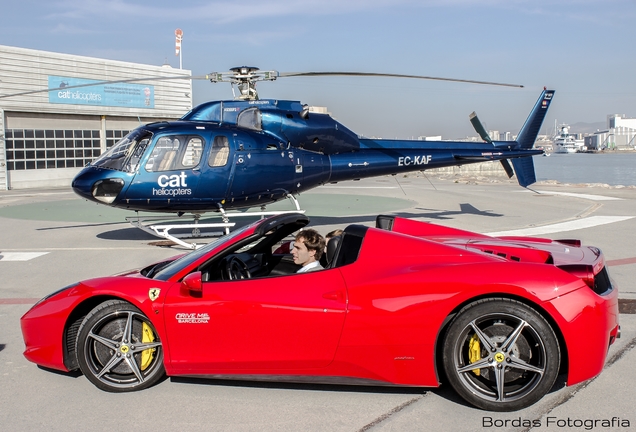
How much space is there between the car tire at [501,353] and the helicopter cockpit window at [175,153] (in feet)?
26.6

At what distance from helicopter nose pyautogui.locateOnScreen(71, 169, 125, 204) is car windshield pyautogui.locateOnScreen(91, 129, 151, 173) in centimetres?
26

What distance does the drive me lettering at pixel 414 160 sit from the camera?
46.9 ft

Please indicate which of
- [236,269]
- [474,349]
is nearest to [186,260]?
[236,269]

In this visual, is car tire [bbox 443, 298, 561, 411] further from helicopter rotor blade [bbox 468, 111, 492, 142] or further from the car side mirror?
helicopter rotor blade [bbox 468, 111, 492, 142]

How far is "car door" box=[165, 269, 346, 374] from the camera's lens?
13.0 feet

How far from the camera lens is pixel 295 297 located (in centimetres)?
402

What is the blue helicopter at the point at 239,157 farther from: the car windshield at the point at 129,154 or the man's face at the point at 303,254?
the man's face at the point at 303,254

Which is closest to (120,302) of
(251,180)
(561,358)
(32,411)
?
(32,411)

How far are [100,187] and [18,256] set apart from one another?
175cm

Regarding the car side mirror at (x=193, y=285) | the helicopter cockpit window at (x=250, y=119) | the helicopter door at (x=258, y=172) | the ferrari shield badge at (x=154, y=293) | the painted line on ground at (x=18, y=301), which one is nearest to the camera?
the car side mirror at (x=193, y=285)

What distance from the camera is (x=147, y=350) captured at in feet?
14.2

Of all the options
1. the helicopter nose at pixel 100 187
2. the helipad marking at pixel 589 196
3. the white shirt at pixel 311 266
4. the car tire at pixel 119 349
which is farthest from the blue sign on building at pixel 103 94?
the white shirt at pixel 311 266

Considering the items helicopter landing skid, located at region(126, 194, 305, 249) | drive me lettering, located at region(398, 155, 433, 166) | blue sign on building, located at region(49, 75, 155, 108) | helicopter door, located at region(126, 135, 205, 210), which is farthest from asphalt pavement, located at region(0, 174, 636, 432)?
blue sign on building, located at region(49, 75, 155, 108)

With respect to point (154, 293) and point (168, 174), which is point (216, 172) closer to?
point (168, 174)
